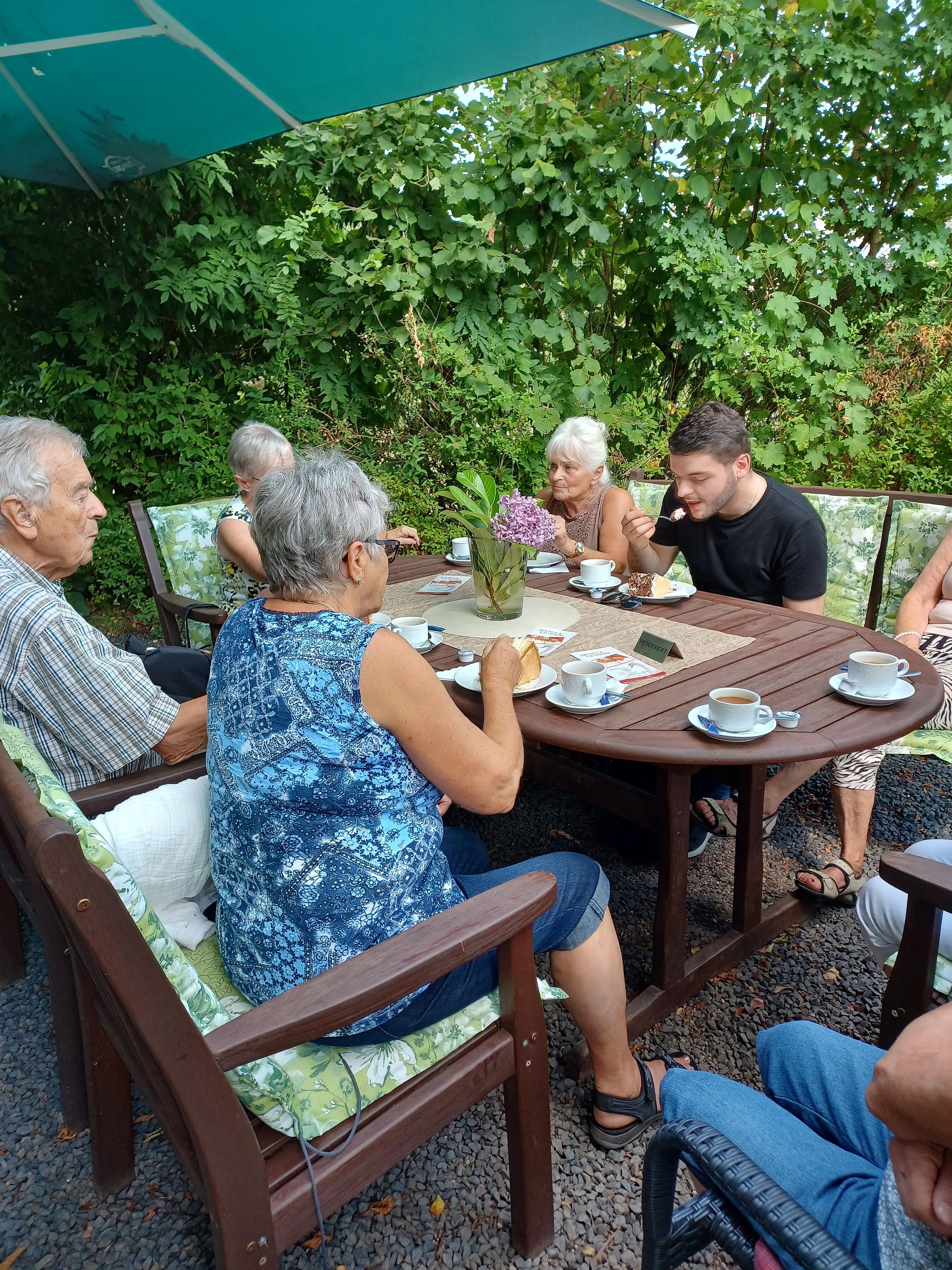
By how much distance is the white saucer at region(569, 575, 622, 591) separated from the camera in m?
2.71

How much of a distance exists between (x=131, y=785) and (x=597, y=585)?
5.31ft

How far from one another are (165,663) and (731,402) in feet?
13.2

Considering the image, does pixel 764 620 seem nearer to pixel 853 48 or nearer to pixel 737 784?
pixel 737 784

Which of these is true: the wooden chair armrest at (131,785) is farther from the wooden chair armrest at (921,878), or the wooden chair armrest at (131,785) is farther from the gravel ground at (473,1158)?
the wooden chair armrest at (921,878)

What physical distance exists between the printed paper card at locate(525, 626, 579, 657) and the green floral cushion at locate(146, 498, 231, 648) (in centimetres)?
180

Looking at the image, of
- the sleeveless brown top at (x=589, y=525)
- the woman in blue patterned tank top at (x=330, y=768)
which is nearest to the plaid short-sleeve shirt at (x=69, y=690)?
the woman in blue patterned tank top at (x=330, y=768)

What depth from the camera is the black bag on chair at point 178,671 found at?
2.62 m

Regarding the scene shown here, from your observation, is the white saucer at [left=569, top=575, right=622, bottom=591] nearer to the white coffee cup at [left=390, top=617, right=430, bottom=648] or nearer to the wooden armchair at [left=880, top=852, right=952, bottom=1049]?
the white coffee cup at [left=390, top=617, right=430, bottom=648]

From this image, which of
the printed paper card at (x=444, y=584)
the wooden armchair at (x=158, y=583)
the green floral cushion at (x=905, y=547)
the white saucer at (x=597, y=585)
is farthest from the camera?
the wooden armchair at (x=158, y=583)

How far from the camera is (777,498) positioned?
8.79 ft

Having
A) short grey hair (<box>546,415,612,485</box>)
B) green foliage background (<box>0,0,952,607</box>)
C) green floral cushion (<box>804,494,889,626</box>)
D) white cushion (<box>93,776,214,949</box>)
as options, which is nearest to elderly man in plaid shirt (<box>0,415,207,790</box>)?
white cushion (<box>93,776,214,949</box>)

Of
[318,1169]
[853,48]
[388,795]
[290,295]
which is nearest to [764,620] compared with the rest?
[388,795]

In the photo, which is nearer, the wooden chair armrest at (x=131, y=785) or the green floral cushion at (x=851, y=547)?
the wooden chair armrest at (x=131, y=785)

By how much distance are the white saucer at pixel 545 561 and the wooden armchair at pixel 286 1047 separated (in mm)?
2022
